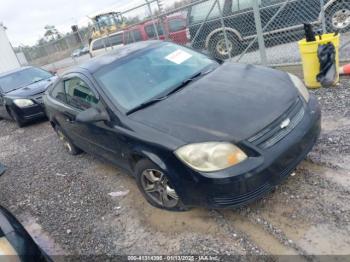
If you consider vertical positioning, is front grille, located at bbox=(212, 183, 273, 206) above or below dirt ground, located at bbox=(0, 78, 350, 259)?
above

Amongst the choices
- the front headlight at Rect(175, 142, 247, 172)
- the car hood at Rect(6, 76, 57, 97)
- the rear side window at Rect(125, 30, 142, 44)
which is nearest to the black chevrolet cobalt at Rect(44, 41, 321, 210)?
the front headlight at Rect(175, 142, 247, 172)

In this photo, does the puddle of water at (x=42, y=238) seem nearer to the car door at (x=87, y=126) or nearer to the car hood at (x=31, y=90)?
the car door at (x=87, y=126)

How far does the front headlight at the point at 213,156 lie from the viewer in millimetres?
2564

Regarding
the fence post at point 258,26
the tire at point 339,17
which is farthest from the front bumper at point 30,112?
the tire at point 339,17

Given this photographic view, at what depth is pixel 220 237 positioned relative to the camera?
2.81m

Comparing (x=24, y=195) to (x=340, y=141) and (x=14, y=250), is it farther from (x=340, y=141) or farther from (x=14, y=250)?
(x=340, y=141)

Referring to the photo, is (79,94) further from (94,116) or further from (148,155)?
(148,155)

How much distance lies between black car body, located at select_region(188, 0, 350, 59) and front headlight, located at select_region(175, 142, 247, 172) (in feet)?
14.7

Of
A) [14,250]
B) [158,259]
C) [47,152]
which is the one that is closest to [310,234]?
[158,259]

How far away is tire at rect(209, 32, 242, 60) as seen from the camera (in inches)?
305

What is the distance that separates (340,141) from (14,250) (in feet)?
11.1

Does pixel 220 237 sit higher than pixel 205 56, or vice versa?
pixel 205 56

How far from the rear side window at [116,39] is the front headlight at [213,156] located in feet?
33.3

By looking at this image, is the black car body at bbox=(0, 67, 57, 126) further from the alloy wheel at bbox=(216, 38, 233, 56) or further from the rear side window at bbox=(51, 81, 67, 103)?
the alloy wheel at bbox=(216, 38, 233, 56)
